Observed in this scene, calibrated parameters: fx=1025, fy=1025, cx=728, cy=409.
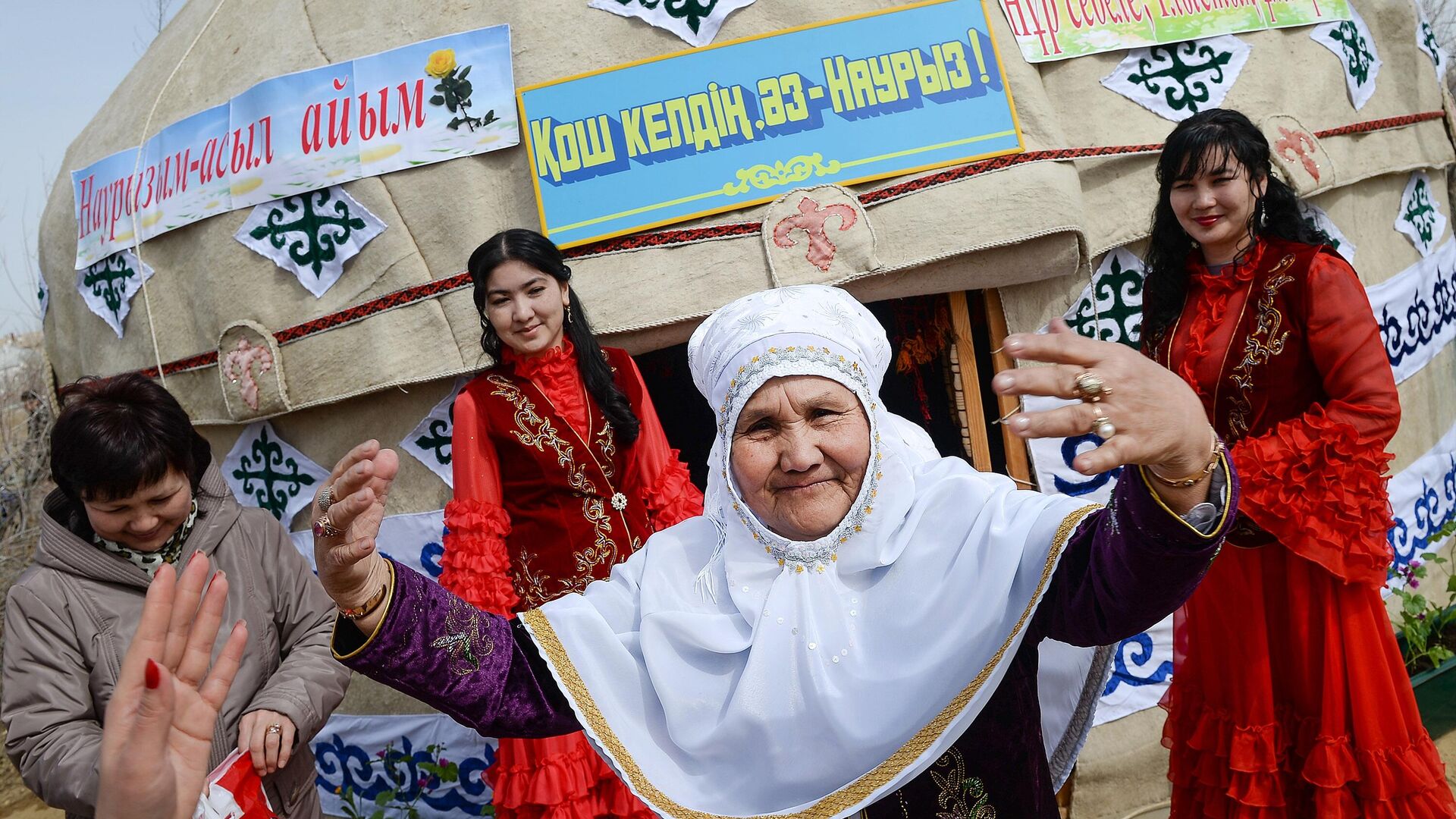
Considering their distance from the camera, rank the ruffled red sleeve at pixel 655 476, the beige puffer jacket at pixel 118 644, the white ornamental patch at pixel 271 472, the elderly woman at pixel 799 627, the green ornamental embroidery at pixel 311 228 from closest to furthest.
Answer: the elderly woman at pixel 799 627
the beige puffer jacket at pixel 118 644
the ruffled red sleeve at pixel 655 476
the green ornamental embroidery at pixel 311 228
the white ornamental patch at pixel 271 472

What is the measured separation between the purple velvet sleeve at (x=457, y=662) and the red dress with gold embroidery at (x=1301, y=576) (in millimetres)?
1728

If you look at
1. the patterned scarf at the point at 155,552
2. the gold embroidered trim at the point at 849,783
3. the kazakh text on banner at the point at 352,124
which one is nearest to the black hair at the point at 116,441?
the patterned scarf at the point at 155,552

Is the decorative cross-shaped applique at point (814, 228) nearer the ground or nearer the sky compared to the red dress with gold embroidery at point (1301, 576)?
nearer the sky

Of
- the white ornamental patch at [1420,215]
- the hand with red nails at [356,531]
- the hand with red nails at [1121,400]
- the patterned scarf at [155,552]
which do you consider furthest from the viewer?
the white ornamental patch at [1420,215]

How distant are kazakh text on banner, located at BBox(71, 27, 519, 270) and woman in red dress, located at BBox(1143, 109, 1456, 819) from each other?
233 centimetres

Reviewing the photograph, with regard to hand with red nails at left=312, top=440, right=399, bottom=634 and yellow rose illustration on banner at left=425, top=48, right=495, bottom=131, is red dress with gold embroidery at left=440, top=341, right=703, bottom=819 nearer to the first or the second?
yellow rose illustration on banner at left=425, top=48, right=495, bottom=131

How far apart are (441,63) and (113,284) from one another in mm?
1814

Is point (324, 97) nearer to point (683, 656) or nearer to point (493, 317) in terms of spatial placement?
point (493, 317)

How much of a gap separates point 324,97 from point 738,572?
115 inches

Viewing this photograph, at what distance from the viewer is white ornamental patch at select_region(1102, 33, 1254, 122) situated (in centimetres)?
390

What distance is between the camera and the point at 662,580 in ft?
5.87

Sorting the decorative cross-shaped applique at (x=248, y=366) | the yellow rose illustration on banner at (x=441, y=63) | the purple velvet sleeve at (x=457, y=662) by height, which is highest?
the yellow rose illustration on banner at (x=441, y=63)

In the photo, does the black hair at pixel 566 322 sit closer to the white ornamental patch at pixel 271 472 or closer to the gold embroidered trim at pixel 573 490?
the gold embroidered trim at pixel 573 490

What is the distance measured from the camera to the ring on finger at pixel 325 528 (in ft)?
4.86
